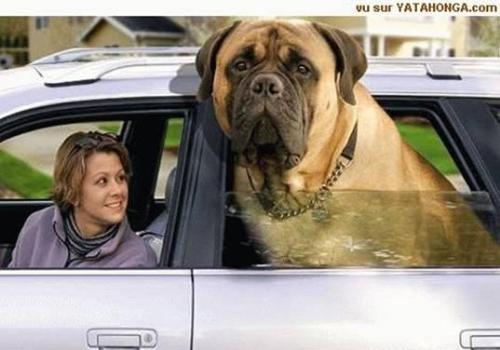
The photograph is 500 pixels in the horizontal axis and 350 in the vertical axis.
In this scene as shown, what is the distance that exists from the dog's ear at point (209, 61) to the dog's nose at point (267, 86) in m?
→ 0.18

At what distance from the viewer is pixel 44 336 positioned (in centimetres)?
275

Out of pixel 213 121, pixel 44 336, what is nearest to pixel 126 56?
pixel 213 121

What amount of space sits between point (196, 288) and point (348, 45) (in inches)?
32.3

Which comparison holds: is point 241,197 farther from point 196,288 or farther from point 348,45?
point 348,45

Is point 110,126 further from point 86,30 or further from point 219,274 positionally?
point 86,30

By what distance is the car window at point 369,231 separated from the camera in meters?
2.88

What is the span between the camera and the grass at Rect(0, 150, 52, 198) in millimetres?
4144

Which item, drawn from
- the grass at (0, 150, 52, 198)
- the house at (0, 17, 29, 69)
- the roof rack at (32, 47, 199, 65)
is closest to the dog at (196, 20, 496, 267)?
the roof rack at (32, 47, 199, 65)

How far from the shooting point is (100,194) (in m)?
3.07

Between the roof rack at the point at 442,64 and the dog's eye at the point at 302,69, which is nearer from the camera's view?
the dog's eye at the point at 302,69

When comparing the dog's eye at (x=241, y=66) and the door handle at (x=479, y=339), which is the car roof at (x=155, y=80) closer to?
the dog's eye at (x=241, y=66)

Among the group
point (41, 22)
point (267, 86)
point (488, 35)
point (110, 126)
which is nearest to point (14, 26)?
point (41, 22)

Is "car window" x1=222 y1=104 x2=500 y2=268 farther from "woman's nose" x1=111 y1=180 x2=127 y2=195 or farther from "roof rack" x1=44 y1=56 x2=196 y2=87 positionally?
"roof rack" x1=44 y1=56 x2=196 y2=87

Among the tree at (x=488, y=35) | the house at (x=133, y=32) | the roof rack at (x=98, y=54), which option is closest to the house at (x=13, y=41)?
the roof rack at (x=98, y=54)
